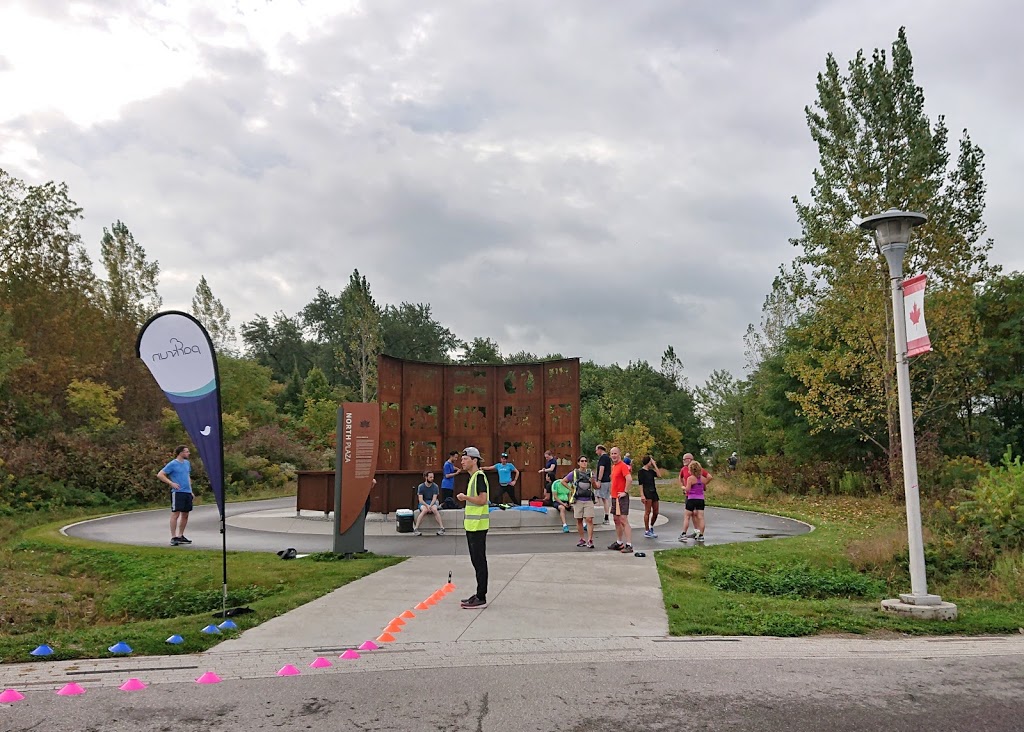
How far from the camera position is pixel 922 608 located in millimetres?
7965

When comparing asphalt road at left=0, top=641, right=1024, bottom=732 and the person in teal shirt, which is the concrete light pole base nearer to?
asphalt road at left=0, top=641, right=1024, bottom=732

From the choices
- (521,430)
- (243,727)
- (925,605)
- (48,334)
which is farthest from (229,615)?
(48,334)

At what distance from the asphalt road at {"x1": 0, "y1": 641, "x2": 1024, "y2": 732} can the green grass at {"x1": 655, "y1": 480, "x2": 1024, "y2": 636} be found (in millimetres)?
1496

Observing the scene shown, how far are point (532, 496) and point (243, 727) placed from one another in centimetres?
1836

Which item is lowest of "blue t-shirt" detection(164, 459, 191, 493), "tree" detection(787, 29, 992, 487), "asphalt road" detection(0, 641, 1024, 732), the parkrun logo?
"asphalt road" detection(0, 641, 1024, 732)

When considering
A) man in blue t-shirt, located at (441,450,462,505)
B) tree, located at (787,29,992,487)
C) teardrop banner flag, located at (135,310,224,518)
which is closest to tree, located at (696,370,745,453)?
tree, located at (787,29,992,487)

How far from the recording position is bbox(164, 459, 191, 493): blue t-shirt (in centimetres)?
1367

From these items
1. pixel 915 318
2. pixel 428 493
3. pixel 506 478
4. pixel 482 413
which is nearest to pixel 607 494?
pixel 506 478

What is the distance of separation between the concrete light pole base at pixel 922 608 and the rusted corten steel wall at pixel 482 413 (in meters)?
Answer: 13.5

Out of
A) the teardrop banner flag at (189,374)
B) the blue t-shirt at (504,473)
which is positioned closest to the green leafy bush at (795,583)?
the teardrop banner flag at (189,374)

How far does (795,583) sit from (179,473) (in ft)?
35.0

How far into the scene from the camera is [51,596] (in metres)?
10.6

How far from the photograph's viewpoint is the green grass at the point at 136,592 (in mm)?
7027

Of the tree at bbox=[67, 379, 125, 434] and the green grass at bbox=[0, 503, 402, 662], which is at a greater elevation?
the tree at bbox=[67, 379, 125, 434]
